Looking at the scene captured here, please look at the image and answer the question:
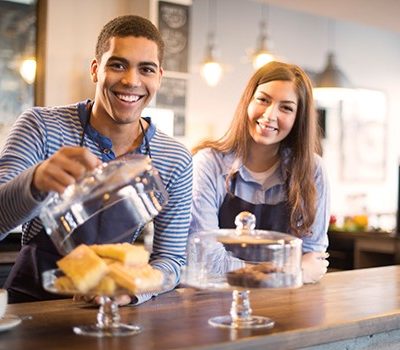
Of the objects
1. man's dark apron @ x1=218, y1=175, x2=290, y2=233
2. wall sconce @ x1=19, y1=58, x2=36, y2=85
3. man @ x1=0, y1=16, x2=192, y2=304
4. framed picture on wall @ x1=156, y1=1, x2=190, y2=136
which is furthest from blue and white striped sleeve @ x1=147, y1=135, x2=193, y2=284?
framed picture on wall @ x1=156, y1=1, x2=190, y2=136

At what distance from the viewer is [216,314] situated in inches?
73.9

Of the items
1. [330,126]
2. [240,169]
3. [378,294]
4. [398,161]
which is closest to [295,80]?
[240,169]

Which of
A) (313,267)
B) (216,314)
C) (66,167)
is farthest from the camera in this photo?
(313,267)

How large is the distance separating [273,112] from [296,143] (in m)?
0.16

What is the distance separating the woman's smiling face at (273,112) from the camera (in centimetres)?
260

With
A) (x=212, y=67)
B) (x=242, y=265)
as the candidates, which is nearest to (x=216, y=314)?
(x=242, y=265)

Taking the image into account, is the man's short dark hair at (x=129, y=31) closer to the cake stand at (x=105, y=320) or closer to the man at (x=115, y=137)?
the man at (x=115, y=137)

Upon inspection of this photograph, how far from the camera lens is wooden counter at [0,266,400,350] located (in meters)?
1.53

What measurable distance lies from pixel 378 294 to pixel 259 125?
711 millimetres

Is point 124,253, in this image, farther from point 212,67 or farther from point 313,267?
point 212,67

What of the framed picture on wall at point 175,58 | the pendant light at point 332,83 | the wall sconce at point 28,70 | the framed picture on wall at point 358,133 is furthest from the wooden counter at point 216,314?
the framed picture on wall at point 358,133

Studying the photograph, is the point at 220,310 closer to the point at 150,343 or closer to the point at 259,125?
the point at 150,343

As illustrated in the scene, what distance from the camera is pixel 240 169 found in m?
2.64

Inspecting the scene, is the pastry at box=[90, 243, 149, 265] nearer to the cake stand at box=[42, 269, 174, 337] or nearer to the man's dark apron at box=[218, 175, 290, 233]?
the cake stand at box=[42, 269, 174, 337]
